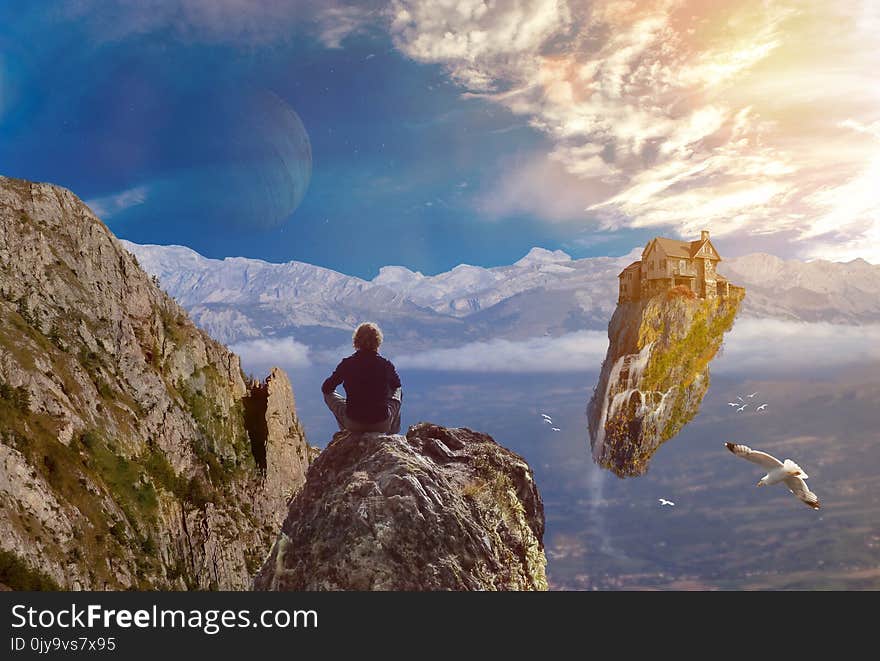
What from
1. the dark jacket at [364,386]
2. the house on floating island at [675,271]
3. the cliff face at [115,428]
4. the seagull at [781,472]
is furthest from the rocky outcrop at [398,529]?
the house on floating island at [675,271]

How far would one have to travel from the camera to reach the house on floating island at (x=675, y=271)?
52469 millimetres

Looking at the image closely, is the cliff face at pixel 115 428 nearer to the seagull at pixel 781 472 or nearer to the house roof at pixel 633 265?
the seagull at pixel 781 472

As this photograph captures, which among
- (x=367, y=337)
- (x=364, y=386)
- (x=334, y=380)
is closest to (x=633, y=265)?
(x=367, y=337)

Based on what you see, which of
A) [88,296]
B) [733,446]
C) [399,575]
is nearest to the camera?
[399,575]

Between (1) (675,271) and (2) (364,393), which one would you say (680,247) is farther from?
(2) (364,393)

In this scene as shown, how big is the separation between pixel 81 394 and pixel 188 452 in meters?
11.2

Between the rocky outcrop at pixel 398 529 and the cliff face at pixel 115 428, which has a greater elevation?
the cliff face at pixel 115 428

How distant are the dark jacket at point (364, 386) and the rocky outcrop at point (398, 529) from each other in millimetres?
454

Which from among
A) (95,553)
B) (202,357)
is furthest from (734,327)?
(95,553)

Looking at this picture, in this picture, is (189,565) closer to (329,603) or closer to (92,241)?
(92,241)

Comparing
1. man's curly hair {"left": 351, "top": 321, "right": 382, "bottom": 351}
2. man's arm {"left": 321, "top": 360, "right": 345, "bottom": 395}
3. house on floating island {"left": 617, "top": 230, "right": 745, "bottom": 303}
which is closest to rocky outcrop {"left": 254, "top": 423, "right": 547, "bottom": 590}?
man's arm {"left": 321, "top": 360, "right": 345, "bottom": 395}

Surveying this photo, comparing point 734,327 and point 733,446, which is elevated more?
point 734,327

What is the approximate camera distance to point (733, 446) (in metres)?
15.3

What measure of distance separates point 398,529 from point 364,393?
2.80 metres
